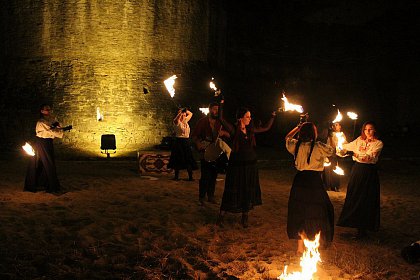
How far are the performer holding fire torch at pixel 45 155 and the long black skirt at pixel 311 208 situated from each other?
15.3 feet

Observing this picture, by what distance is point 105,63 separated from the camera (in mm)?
15664

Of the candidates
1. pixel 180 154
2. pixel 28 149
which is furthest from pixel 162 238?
pixel 180 154

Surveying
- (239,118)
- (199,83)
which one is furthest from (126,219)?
(199,83)

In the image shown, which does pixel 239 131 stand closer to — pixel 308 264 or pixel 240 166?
pixel 240 166

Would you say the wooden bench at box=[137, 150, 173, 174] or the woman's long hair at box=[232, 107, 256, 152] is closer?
the woman's long hair at box=[232, 107, 256, 152]

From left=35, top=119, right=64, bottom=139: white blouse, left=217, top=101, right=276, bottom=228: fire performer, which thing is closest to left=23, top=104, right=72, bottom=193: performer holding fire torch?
left=35, top=119, right=64, bottom=139: white blouse

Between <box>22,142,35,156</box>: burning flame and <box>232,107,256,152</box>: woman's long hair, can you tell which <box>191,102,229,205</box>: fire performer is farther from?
<box>22,142,35,156</box>: burning flame

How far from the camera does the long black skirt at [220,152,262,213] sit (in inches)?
236

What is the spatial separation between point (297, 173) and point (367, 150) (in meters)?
1.40

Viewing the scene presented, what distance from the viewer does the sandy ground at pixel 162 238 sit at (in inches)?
179

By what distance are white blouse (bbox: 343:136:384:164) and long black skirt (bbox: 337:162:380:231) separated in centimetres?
8

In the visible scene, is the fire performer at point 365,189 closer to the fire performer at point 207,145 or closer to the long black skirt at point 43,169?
the fire performer at point 207,145

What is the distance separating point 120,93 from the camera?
15.8 meters

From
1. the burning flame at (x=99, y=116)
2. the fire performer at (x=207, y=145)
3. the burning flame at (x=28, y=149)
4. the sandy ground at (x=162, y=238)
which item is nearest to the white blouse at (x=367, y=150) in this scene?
the sandy ground at (x=162, y=238)
